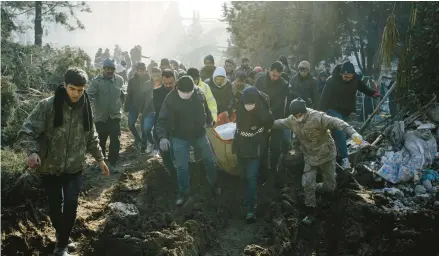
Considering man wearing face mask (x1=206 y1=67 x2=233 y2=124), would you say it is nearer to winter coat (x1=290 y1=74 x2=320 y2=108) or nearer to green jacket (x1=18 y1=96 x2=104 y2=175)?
winter coat (x1=290 y1=74 x2=320 y2=108)

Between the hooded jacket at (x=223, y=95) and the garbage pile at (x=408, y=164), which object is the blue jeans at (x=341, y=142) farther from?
the hooded jacket at (x=223, y=95)

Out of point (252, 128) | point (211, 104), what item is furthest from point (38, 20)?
point (252, 128)

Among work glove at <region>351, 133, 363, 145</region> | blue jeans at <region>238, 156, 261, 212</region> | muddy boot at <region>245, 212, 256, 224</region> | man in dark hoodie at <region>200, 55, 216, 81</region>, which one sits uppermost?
man in dark hoodie at <region>200, 55, 216, 81</region>

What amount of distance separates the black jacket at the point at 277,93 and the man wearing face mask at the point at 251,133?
1.38m

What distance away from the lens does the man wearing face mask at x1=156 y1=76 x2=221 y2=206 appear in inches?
222

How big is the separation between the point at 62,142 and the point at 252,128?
265 cm

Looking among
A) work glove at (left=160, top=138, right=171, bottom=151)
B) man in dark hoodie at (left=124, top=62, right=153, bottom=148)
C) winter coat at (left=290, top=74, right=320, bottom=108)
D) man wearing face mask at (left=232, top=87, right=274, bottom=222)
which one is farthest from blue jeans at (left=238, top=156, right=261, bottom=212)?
man in dark hoodie at (left=124, top=62, right=153, bottom=148)

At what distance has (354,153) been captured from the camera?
7562mm

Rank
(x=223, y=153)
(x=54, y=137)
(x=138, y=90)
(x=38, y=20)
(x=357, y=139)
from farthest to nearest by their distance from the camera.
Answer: (x=38, y=20)
(x=138, y=90)
(x=223, y=153)
(x=357, y=139)
(x=54, y=137)

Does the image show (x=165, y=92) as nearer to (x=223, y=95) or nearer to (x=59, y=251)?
(x=223, y=95)

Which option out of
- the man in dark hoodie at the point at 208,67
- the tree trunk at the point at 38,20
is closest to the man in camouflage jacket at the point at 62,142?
the man in dark hoodie at the point at 208,67

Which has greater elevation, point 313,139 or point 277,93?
point 277,93

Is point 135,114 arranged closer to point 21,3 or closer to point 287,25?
point 21,3

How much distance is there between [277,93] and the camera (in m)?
7.00
